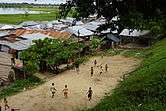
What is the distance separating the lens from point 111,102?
21359 mm

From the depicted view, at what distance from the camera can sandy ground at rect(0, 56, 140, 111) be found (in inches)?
1006

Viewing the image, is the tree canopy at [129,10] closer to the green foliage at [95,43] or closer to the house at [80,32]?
the green foliage at [95,43]

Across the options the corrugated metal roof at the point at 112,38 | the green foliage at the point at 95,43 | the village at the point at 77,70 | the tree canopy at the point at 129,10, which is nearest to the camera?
the tree canopy at the point at 129,10

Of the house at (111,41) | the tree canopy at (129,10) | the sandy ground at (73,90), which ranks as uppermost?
the tree canopy at (129,10)

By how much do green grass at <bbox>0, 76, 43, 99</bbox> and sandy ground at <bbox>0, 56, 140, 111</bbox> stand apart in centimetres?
82

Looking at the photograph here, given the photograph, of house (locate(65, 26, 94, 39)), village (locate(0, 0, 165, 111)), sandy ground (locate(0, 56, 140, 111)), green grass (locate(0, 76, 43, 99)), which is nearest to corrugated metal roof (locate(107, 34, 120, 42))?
village (locate(0, 0, 165, 111))

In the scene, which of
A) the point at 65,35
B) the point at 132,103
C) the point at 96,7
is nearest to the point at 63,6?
the point at 96,7

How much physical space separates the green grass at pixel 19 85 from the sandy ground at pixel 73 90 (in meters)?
0.82

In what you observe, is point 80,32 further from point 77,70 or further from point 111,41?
point 77,70

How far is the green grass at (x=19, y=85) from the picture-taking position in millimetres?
28925

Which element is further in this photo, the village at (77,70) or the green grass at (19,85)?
the green grass at (19,85)

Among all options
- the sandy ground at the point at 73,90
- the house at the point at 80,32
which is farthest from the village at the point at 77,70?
the house at the point at 80,32

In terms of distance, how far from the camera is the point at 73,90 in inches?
1155

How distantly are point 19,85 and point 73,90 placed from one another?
496cm
